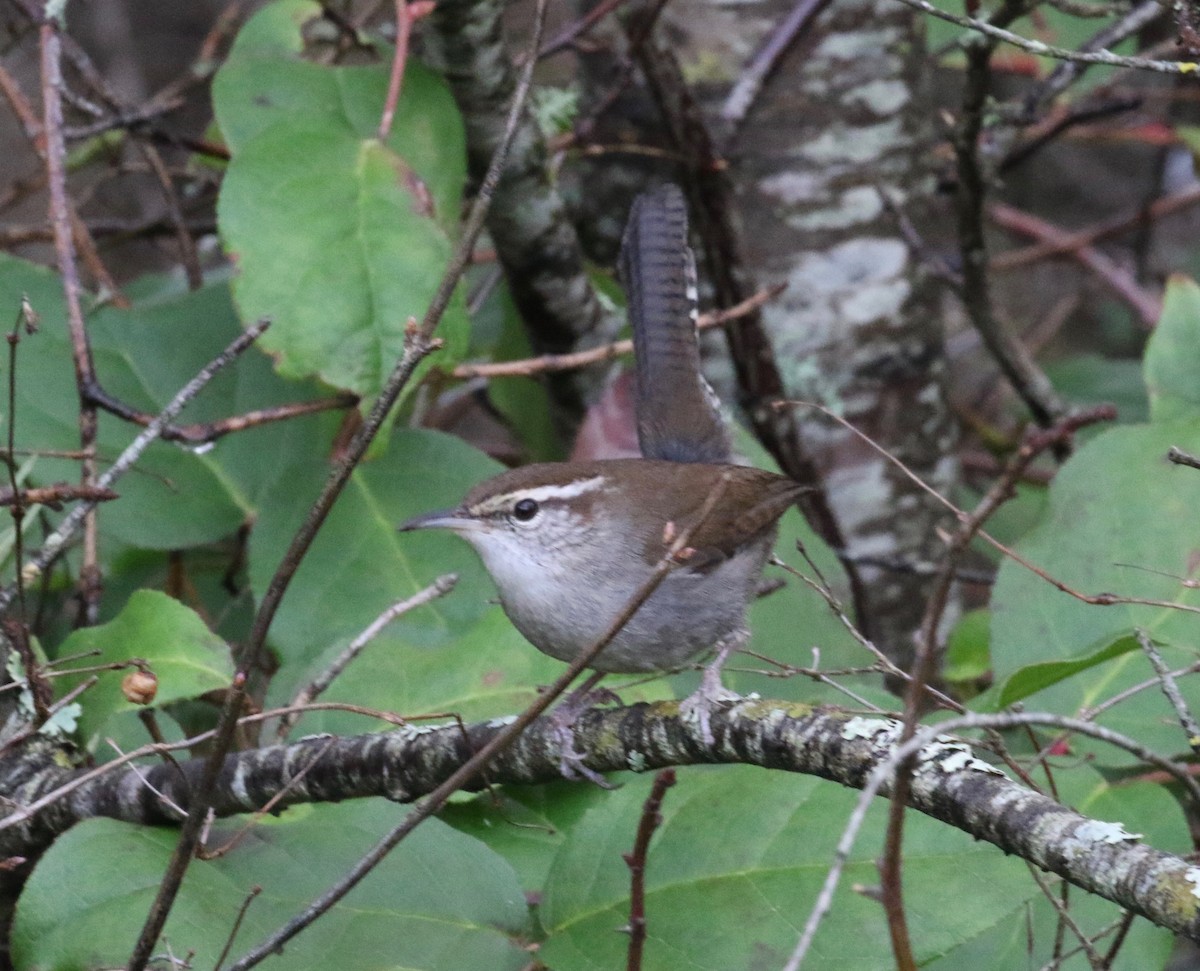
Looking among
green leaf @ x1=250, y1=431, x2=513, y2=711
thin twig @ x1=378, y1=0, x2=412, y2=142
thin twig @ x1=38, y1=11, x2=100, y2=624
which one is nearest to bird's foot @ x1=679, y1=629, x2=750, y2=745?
green leaf @ x1=250, y1=431, x2=513, y2=711

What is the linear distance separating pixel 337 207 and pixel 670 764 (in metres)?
1.48

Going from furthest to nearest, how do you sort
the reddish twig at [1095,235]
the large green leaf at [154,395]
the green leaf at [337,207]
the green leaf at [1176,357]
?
the reddish twig at [1095,235]
the green leaf at [1176,357]
the large green leaf at [154,395]
the green leaf at [337,207]

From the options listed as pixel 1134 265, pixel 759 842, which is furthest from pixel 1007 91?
pixel 759 842

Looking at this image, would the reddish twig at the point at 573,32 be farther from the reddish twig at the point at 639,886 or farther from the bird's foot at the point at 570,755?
the reddish twig at the point at 639,886

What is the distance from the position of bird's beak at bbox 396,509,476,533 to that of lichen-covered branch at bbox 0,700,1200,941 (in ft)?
1.93

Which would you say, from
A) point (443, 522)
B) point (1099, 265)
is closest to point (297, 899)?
point (443, 522)

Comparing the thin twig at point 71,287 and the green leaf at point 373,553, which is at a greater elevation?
the thin twig at point 71,287

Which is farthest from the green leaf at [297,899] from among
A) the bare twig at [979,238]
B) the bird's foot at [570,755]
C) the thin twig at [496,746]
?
the bare twig at [979,238]

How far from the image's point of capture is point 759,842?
186 cm

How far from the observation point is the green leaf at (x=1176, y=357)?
3.09 meters

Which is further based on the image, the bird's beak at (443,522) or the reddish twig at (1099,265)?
the reddish twig at (1099,265)

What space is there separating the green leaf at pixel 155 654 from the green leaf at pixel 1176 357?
2103mm

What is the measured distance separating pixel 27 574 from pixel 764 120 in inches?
97.6

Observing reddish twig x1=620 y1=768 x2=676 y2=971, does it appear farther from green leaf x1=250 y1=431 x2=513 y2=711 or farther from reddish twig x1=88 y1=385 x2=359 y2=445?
reddish twig x1=88 y1=385 x2=359 y2=445
